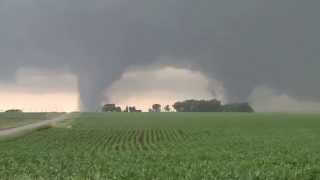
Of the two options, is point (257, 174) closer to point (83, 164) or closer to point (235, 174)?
point (235, 174)

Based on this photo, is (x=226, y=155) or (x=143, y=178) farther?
(x=226, y=155)

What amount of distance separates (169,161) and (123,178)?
9446 mm

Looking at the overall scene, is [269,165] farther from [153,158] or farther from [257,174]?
[153,158]

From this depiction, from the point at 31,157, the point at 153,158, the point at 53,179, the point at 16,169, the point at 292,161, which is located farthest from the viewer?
the point at 31,157

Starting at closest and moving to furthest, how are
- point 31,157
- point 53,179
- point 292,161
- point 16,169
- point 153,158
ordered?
1. point 53,179
2. point 16,169
3. point 292,161
4. point 153,158
5. point 31,157

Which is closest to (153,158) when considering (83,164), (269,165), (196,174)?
(83,164)

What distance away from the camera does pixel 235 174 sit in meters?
28.7

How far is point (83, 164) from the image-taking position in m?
35.9

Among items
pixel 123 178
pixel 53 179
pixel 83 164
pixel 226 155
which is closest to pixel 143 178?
pixel 123 178

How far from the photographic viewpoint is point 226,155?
43500mm

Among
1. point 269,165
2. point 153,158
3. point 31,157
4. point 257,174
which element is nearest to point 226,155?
point 153,158

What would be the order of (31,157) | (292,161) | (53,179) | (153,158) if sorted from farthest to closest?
(31,157)
(153,158)
(292,161)
(53,179)

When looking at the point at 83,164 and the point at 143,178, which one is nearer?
the point at 143,178

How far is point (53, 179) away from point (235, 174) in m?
7.55
